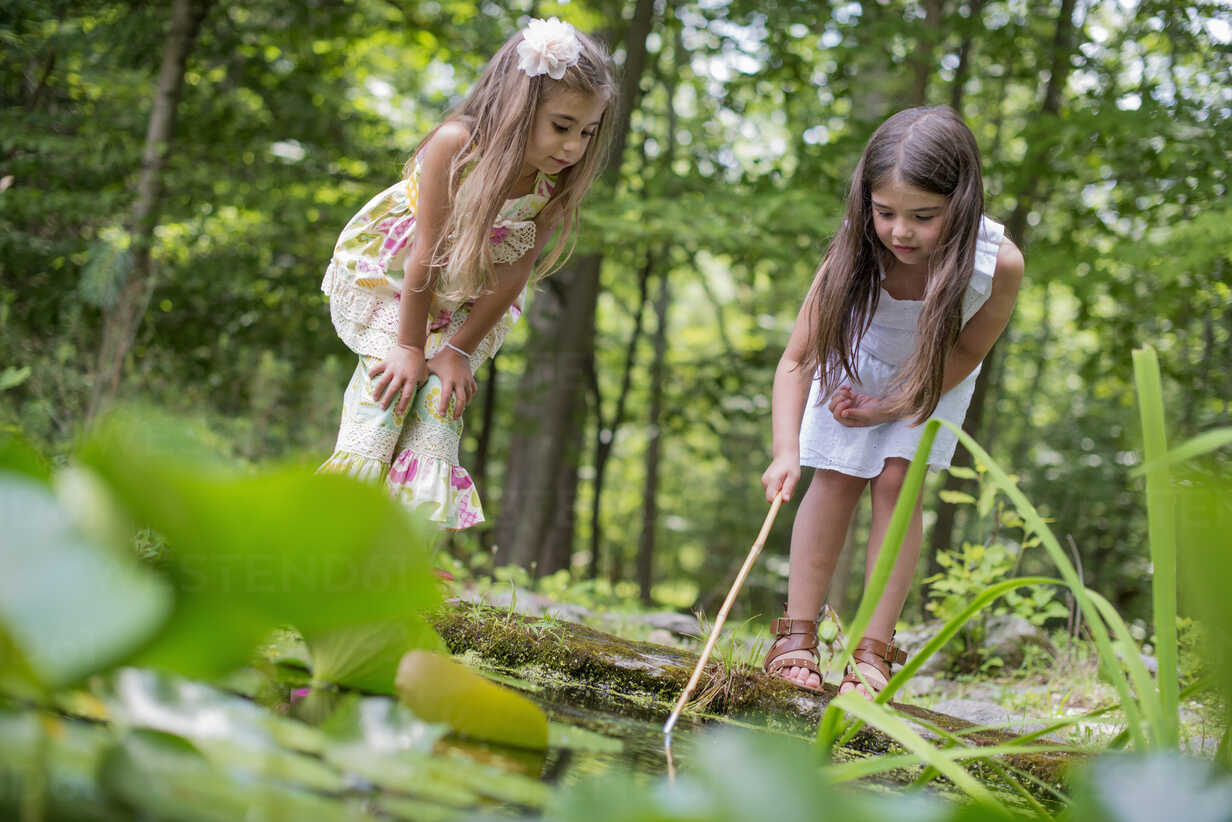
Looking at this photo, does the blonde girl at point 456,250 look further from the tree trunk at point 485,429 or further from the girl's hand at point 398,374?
the tree trunk at point 485,429

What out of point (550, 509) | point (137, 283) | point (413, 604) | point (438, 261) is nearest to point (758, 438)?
point (550, 509)

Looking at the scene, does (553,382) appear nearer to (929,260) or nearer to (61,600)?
(929,260)

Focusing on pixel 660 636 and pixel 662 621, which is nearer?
pixel 660 636

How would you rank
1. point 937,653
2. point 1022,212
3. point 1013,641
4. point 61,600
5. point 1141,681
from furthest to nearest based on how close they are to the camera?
point 1022,212 → point 1013,641 → point 937,653 → point 1141,681 → point 61,600

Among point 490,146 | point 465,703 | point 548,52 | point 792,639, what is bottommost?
point 792,639

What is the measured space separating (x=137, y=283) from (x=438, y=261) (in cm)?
345

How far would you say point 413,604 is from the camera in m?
0.49

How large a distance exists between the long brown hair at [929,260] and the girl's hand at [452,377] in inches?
33.6

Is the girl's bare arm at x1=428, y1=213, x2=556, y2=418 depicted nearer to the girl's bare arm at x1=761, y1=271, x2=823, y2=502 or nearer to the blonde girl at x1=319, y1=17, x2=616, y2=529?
the blonde girl at x1=319, y1=17, x2=616, y2=529

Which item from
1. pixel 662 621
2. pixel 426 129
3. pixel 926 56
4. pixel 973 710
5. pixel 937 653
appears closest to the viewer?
pixel 973 710

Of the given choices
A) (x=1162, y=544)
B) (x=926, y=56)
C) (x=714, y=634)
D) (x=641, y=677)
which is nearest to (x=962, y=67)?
(x=926, y=56)

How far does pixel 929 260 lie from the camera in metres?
2.27

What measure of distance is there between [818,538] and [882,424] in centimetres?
33

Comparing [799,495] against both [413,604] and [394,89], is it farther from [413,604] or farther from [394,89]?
[413,604]
